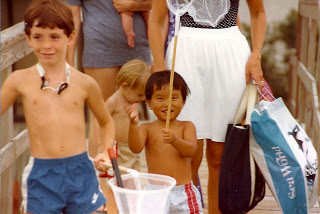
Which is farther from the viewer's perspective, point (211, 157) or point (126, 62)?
point (126, 62)

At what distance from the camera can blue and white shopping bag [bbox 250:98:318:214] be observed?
136 inches

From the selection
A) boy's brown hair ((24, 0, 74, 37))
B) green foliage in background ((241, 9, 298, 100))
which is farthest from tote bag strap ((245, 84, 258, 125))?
green foliage in background ((241, 9, 298, 100))

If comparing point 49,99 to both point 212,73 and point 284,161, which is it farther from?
point 284,161

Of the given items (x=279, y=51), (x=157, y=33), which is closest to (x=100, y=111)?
(x=157, y=33)

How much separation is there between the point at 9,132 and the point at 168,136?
135cm

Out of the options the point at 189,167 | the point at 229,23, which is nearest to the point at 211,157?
the point at 189,167

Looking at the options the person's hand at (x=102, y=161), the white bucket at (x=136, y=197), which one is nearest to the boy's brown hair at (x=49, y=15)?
the person's hand at (x=102, y=161)

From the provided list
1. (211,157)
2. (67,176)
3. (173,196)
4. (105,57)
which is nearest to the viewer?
(67,176)

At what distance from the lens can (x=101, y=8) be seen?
4391 millimetres

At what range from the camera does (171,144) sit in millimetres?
3387

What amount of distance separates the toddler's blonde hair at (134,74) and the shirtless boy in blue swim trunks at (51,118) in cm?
109

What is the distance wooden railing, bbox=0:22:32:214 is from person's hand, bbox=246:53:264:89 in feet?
4.20

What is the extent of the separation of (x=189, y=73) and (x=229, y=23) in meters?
0.33

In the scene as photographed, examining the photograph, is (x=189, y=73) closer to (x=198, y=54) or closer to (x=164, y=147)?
(x=198, y=54)
